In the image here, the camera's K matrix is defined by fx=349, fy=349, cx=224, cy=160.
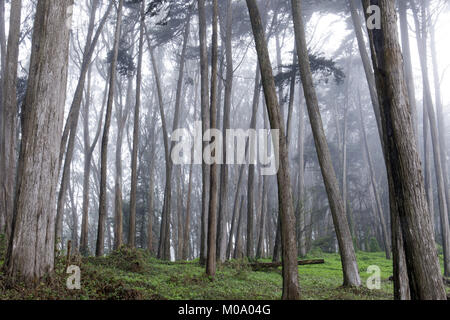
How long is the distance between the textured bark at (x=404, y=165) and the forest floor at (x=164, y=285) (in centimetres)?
278

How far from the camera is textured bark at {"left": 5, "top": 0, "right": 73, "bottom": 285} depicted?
15.8ft

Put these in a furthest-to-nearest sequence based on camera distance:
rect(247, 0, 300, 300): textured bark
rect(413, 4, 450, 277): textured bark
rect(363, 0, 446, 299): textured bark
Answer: rect(413, 4, 450, 277): textured bark, rect(247, 0, 300, 300): textured bark, rect(363, 0, 446, 299): textured bark

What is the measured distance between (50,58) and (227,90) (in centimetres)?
681

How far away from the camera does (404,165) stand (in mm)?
4035

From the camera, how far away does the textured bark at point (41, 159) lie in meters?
4.80

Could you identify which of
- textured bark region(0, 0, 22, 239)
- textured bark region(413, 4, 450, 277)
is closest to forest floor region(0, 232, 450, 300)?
textured bark region(413, 4, 450, 277)

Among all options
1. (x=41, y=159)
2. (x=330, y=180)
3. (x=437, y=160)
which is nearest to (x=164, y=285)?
(x=41, y=159)

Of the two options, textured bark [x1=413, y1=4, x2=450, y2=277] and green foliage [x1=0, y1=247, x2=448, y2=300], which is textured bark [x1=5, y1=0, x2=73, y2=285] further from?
textured bark [x1=413, y1=4, x2=450, y2=277]

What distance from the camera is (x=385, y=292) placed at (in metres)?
7.22

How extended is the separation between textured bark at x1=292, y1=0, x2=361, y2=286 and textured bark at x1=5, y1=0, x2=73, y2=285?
5082 mm

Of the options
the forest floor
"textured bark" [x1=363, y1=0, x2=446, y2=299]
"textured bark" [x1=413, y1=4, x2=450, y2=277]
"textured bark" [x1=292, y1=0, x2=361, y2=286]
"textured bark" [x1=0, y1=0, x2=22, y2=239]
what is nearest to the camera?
"textured bark" [x1=363, y1=0, x2=446, y2=299]

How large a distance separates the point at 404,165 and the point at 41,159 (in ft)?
15.9

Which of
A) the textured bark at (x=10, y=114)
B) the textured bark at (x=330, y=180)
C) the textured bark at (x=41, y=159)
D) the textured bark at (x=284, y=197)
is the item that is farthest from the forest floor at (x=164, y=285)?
the textured bark at (x=10, y=114)

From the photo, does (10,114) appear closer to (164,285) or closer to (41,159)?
(41,159)
